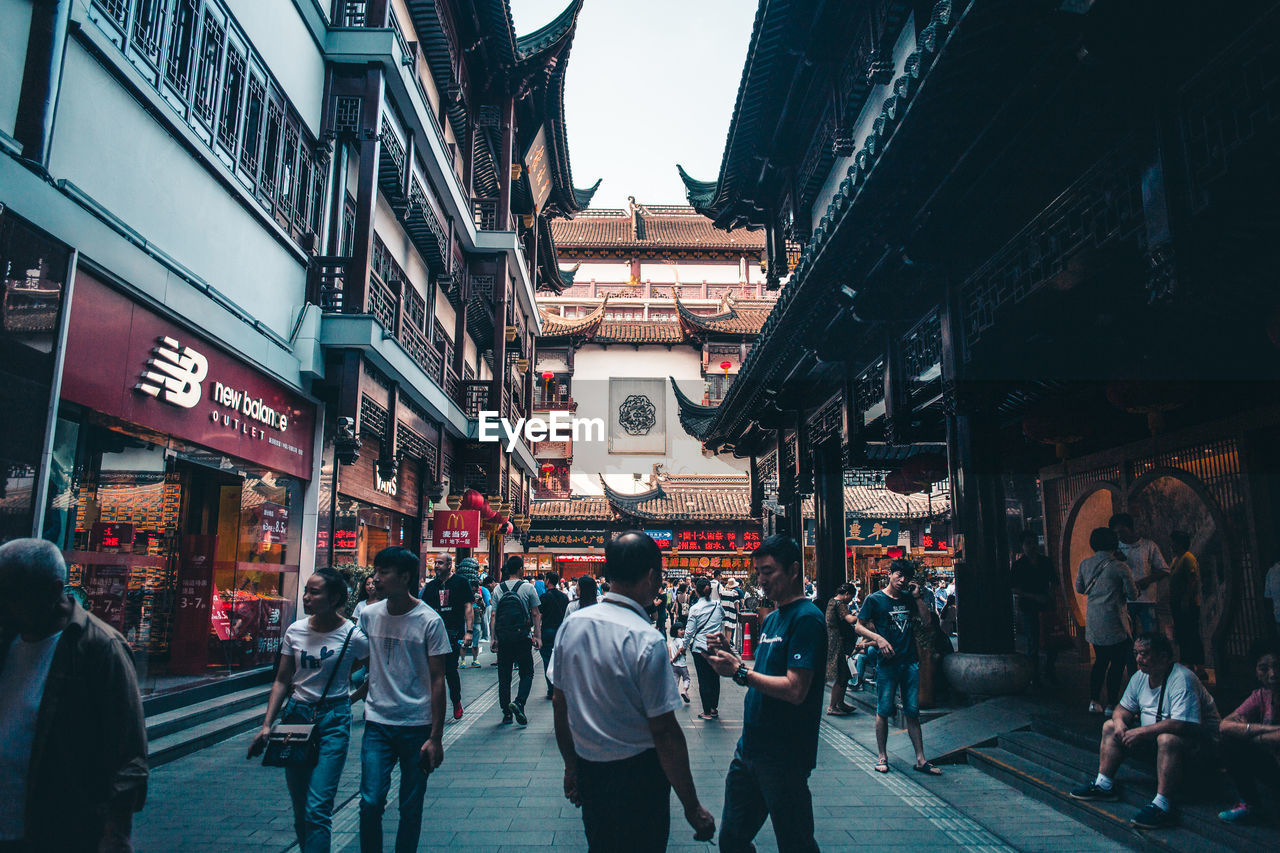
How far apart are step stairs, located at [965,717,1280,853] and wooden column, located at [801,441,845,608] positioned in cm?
558

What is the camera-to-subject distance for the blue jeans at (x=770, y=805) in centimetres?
344

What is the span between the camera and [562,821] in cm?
544

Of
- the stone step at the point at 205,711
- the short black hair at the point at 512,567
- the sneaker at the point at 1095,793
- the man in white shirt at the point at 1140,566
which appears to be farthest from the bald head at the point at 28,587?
the man in white shirt at the point at 1140,566

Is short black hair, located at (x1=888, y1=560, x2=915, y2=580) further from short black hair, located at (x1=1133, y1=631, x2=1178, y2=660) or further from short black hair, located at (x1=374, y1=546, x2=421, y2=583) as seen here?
short black hair, located at (x1=374, y1=546, x2=421, y2=583)

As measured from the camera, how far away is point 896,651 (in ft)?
23.0

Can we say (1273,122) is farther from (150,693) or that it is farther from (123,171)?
(150,693)

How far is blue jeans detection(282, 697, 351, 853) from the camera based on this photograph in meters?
3.82

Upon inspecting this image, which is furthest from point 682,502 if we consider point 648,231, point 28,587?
point 28,587

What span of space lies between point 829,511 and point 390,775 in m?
9.74

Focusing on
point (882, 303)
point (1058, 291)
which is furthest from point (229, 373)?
point (1058, 291)

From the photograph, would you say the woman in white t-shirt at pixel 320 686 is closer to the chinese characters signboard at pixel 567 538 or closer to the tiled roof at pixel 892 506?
the tiled roof at pixel 892 506

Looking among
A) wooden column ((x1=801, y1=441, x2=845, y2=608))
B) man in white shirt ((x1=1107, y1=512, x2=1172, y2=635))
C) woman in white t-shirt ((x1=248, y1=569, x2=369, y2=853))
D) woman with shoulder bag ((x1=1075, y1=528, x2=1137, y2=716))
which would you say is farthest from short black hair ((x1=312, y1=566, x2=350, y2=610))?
wooden column ((x1=801, y1=441, x2=845, y2=608))

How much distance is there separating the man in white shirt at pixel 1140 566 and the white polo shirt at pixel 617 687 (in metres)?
6.42

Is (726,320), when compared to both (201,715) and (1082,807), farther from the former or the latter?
(1082,807)
